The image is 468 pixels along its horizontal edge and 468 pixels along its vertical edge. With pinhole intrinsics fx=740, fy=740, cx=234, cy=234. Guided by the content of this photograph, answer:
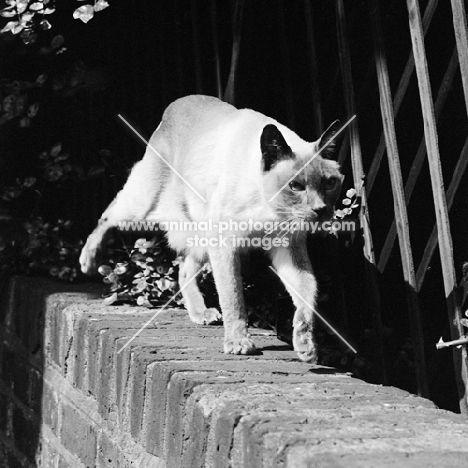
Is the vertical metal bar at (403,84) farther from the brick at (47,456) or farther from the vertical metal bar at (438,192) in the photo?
the brick at (47,456)

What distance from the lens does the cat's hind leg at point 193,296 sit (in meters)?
3.19

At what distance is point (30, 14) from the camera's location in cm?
386

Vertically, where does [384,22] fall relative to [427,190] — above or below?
above

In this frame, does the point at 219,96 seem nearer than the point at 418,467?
No

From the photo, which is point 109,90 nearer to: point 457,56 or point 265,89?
point 265,89

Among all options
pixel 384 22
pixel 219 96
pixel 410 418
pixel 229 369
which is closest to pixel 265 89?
pixel 219 96

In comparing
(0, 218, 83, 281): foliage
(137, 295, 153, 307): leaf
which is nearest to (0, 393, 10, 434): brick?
(0, 218, 83, 281): foliage

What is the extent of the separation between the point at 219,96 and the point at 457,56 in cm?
143

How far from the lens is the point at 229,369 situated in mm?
2312

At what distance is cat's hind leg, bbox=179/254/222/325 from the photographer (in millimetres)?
3189

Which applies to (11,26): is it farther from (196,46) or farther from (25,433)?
(25,433)

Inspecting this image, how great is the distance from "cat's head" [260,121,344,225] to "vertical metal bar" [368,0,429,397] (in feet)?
0.70

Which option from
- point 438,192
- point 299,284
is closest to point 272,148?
point 299,284

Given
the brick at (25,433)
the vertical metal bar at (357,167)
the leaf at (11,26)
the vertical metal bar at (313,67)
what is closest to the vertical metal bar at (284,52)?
the vertical metal bar at (313,67)
